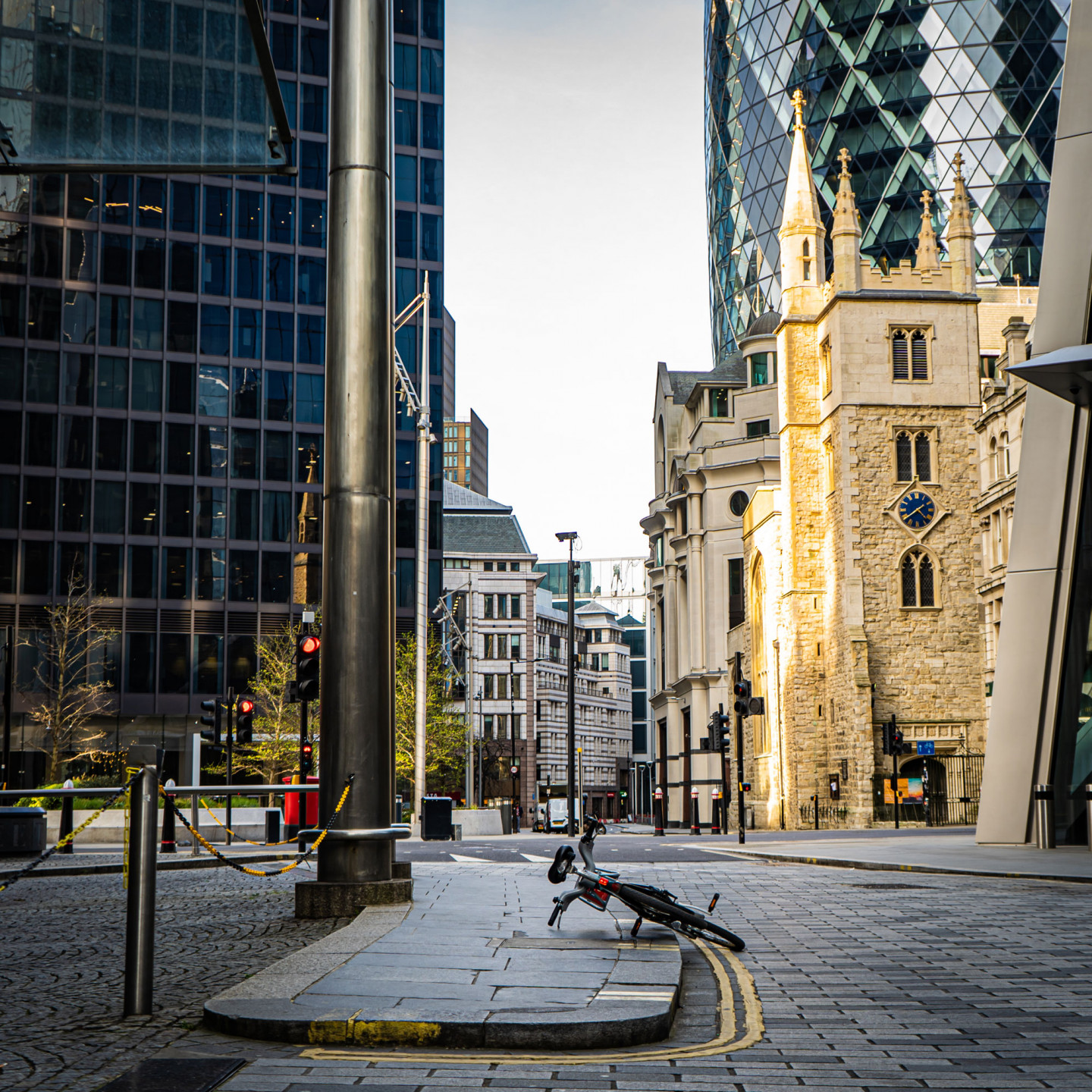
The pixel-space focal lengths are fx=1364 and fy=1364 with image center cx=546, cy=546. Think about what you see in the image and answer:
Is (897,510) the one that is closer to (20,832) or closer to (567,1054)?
(20,832)

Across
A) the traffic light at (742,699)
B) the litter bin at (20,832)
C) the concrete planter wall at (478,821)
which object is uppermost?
the traffic light at (742,699)

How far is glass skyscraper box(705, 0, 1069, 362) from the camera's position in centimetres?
8375

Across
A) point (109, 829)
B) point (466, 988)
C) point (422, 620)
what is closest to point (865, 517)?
point (422, 620)

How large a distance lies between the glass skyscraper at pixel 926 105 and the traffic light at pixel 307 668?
70.0 m

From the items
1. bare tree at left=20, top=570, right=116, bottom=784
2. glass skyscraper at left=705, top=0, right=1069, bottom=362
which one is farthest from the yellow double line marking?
glass skyscraper at left=705, top=0, right=1069, bottom=362

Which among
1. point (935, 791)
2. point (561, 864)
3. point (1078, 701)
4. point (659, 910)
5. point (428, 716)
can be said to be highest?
point (1078, 701)

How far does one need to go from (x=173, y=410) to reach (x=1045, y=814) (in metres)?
52.0

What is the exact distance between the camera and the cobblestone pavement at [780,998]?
5848 millimetres

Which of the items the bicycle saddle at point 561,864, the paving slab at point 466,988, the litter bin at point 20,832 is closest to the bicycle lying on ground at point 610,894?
the bicycle saddle at point 561,864

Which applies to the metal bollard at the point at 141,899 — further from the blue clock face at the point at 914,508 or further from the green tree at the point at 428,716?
the blue clock face at the point at 914,508

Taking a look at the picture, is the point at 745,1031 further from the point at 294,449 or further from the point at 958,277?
the point at 294,449

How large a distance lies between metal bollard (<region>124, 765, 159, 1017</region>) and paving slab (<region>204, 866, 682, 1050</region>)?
0.44 m

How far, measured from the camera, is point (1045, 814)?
84.0ft

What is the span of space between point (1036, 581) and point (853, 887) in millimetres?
9645
